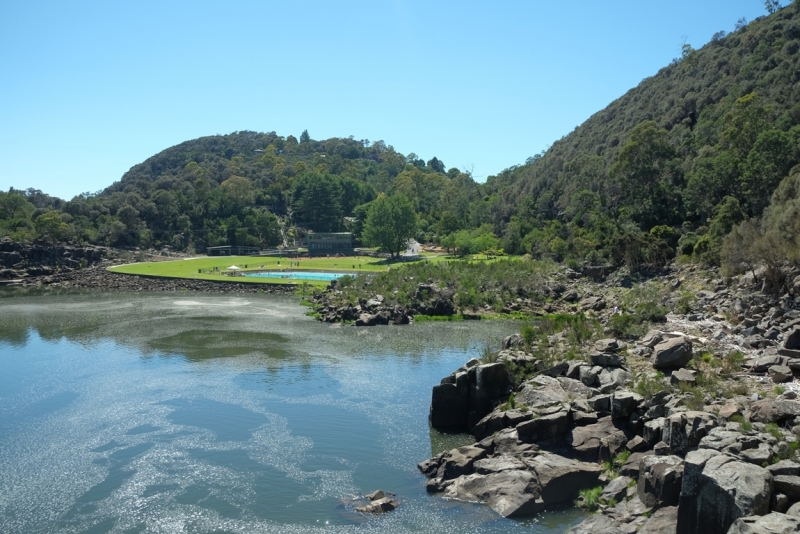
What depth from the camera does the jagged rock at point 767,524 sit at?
12102mm

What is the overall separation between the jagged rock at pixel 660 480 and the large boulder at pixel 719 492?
3.49 feet

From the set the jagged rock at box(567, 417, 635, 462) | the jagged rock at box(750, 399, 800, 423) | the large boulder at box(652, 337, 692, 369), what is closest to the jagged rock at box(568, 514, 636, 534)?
the jagged rock at box(567, 417, 635, 462)

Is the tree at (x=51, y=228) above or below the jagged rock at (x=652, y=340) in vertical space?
above

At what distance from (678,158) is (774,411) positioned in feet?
196

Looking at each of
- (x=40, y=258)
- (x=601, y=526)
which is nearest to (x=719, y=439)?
(x=601, y=526)

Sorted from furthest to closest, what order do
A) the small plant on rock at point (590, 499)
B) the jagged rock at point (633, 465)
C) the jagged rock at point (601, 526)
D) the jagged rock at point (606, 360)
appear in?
the jagged rock at point (606, 360) → the jagged rock at point (633, 465) → the small plant on rock at point (590, 499) → the jagged rock at point (601, 526)

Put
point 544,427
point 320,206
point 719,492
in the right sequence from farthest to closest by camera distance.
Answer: point 320,206 → point 544,427 → point 719,492

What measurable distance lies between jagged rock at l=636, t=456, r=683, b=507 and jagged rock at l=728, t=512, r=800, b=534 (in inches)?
101

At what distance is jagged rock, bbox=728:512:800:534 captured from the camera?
12.1 metres

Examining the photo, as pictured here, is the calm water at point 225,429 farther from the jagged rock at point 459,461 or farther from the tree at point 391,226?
the tree at point 391,226

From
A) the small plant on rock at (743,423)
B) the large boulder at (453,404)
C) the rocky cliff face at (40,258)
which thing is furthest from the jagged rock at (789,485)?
the rocky cliff face at (40,258)

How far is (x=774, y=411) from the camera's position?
17.0 meters

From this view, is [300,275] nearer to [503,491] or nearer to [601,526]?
[503,491]

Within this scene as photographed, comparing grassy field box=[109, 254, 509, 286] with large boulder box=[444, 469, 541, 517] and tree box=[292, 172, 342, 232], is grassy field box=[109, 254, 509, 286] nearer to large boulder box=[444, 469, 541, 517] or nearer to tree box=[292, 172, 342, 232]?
tree box=[292, 172, 342, 232]
